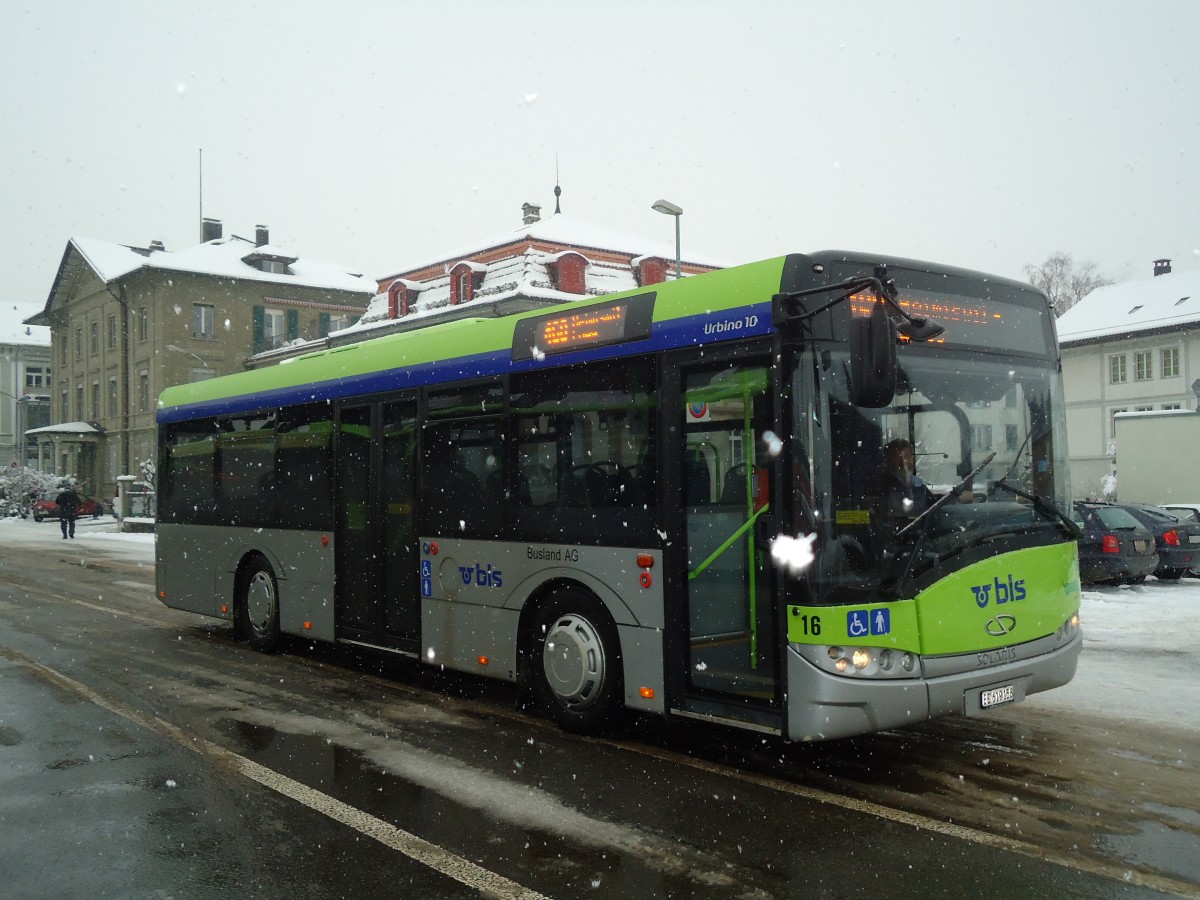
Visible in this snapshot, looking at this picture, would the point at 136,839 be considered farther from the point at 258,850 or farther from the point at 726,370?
the point at 726,370

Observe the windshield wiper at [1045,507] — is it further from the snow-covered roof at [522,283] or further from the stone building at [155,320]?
the stone building at [155,320]

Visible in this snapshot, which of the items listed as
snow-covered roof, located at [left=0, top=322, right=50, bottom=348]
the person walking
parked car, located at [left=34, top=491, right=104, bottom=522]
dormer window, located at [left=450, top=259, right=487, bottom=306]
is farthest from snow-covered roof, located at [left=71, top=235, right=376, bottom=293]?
the person walking

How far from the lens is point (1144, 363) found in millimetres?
48281

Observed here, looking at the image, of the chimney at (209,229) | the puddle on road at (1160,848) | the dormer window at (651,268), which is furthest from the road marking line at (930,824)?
the chimney at (209,229)

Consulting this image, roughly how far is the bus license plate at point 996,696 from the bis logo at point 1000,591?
0.49 metres

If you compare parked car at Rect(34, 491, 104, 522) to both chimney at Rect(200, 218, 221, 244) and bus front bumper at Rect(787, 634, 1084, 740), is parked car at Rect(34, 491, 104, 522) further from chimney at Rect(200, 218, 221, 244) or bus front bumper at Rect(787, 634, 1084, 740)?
bus front bumper at Rect(787, 634, 1084, 740)

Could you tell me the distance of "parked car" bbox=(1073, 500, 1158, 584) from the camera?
1744 centimetres

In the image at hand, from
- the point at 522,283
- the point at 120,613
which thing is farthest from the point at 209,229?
the point at 120,613

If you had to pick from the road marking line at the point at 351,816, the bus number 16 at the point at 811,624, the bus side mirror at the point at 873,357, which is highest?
the bus side mirror at the point at 873,357

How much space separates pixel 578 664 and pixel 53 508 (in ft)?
163

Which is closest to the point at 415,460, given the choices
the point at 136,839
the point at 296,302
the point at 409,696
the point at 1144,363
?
the point at 409,696

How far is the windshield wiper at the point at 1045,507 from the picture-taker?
648 cm

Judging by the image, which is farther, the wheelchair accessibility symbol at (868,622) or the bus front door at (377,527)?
the bus front door at (377,527)

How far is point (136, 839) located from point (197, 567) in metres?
7.47
